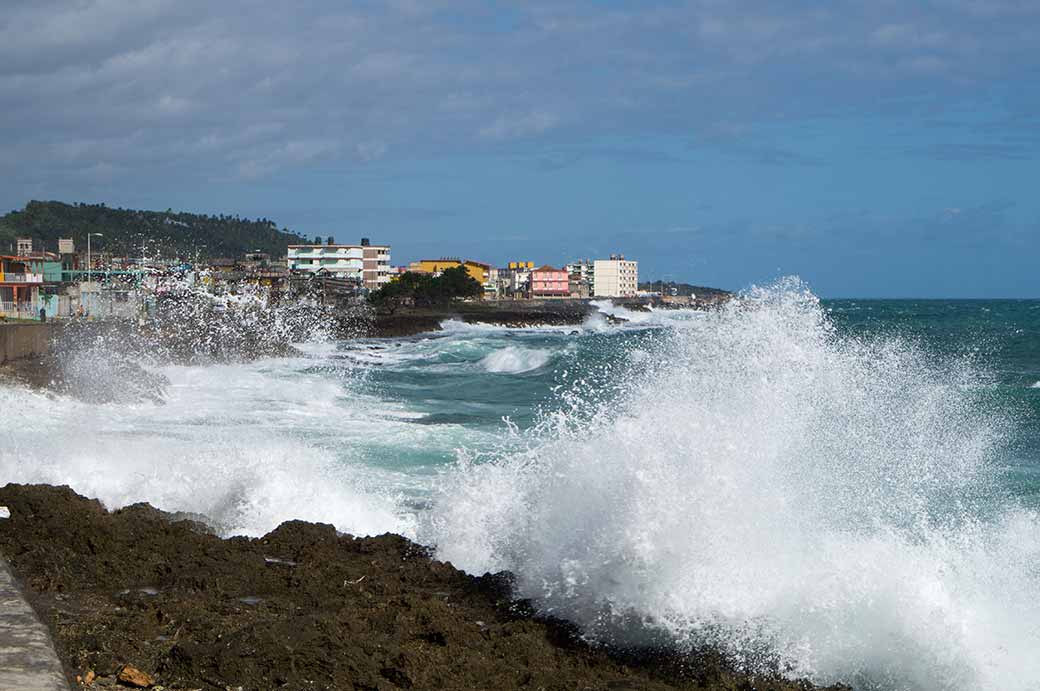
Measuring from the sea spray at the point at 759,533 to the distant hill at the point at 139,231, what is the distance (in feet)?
357

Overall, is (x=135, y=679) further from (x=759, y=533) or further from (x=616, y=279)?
(x=616, y=279)

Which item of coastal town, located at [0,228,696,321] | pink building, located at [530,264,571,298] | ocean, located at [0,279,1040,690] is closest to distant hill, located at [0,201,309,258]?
coastal town, located at [0,228,696,321]

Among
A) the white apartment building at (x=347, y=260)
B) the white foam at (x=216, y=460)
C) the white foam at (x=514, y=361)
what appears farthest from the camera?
the white apartment building at (x=347, y=260)

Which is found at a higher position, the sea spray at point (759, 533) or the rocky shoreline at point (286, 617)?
the sea spray at point (759, 533)

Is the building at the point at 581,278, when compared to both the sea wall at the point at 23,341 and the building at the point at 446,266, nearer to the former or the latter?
the building at the point at 446,266

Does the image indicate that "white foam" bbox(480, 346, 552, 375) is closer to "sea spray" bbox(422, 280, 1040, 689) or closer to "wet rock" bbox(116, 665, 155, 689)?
"sea spray" bbox(422, 280, 1040, 689)

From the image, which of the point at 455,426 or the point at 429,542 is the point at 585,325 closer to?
the point at 455,426

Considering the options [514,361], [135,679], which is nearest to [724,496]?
[135,679]

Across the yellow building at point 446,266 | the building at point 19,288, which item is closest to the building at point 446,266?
Result: the yellow building at point 446,266

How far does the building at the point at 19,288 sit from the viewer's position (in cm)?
4380

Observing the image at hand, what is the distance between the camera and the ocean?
745cm

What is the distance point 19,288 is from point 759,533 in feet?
161

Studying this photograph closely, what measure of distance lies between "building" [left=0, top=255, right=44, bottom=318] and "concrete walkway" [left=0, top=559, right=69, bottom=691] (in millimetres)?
37102

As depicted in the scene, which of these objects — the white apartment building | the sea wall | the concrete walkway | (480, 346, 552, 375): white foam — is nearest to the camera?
the concrete walkway
